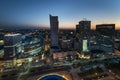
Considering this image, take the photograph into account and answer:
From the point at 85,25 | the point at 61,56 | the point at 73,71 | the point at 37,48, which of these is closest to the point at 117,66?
the point at 73,71

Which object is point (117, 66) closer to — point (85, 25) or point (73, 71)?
point (73, 71)

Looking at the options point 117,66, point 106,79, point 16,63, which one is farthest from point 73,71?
point 16,63

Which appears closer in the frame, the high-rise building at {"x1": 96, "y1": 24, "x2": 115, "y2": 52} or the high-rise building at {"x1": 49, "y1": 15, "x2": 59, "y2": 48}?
the high-rise building at {"x1": 96, "y1": 24, "x2": 115, "y2": 52}

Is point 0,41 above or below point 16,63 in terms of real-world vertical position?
above

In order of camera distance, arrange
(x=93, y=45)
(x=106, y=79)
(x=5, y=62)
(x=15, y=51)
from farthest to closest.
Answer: (x=93, y=45) → (x=15, y=51) → (x=5, y=62) → (x=106, y=79)

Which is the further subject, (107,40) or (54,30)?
(54,30)

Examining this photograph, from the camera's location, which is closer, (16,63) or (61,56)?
(16,63)

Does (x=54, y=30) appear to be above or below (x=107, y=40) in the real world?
above

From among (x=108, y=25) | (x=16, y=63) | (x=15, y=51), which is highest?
(x=108, y=25)

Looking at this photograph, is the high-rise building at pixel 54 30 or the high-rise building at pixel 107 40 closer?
the high-rise building at pixel 107 40

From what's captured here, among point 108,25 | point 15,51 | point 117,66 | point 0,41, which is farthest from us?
point 108,25
